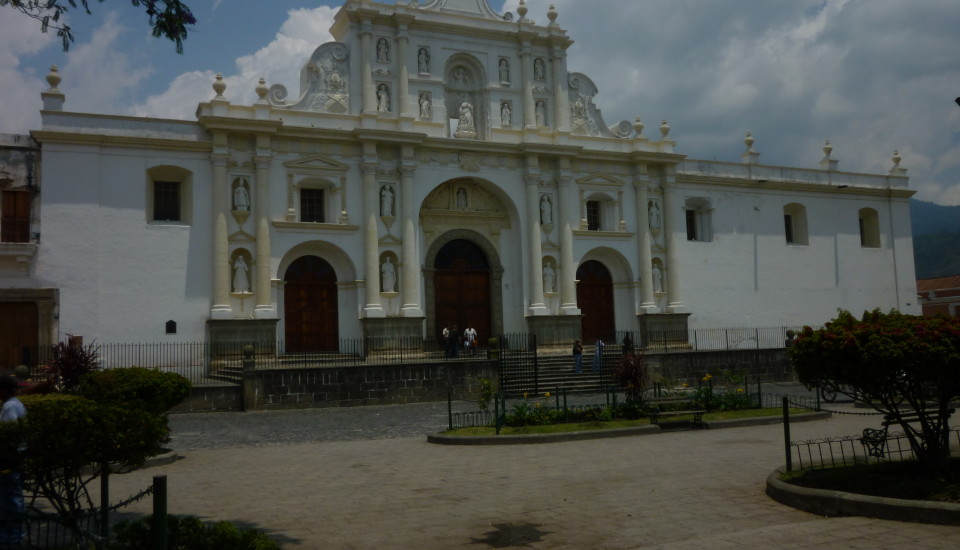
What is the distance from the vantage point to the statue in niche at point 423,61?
27.5m

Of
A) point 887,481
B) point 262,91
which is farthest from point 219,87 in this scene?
point 887,481

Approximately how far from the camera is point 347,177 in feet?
85.4

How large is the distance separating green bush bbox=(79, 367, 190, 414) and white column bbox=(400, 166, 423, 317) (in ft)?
40.7

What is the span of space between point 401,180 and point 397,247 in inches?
85.7

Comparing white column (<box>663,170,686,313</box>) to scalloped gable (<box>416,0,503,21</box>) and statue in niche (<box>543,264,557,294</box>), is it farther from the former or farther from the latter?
scalloped gable (<box>416,0,503,21</box>)

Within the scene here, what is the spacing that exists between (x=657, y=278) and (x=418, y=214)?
938cm

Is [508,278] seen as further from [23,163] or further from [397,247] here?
[23,163]

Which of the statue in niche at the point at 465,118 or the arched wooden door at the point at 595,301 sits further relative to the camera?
the arched wooden door at the point at 595,301

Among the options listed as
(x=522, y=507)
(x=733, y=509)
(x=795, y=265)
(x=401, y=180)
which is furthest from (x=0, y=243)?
(x=795, y=265)

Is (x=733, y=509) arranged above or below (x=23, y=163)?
below

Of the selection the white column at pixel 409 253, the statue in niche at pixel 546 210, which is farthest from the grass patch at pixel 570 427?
the statue in niche at pixel 546 210

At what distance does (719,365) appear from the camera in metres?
26.8

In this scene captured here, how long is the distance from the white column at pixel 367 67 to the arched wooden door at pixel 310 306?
5250 mm

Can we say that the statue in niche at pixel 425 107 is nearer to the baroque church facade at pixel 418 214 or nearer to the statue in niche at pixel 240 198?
the baroque church facade at pixel 418 214
